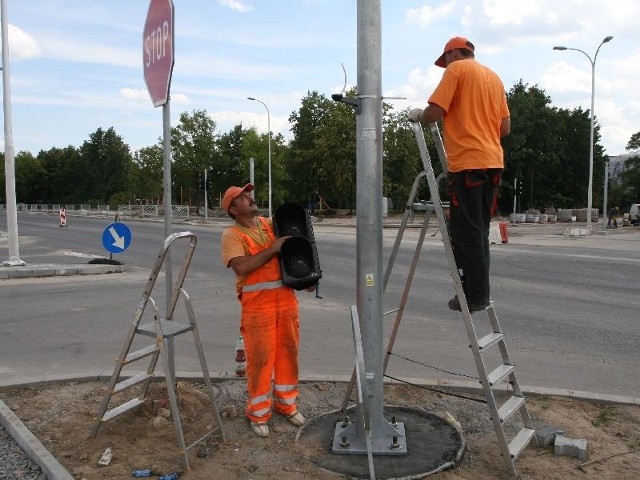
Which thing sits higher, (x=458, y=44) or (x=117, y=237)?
(x=458, y=44)

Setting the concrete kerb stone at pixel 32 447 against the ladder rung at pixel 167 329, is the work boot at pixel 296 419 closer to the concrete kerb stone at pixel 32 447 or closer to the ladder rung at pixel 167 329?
the ladder rung at pixel 167 329

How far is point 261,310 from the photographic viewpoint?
13.5 ft

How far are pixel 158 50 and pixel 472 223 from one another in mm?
2350

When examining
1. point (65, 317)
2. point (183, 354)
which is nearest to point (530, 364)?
point (183, 354)

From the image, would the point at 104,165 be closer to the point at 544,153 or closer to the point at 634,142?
the point at 544,153

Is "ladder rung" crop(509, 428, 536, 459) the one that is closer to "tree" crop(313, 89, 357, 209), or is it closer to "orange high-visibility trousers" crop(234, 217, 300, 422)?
"orange high-visibility trousers" crop(234, 217, 300, 422)

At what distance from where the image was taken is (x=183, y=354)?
20.9 feet

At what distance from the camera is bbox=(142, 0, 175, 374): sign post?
382 cm

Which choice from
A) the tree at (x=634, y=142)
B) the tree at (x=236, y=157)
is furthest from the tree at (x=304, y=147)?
the tree at (x=634, y=142)

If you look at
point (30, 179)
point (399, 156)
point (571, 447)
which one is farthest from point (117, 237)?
point (30, 179)

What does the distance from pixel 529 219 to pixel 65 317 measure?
149 feet

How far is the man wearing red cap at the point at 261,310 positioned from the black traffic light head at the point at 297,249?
84 millimetres

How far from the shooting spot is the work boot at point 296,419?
423cm

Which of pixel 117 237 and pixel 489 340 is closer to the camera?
pixel 489 340
